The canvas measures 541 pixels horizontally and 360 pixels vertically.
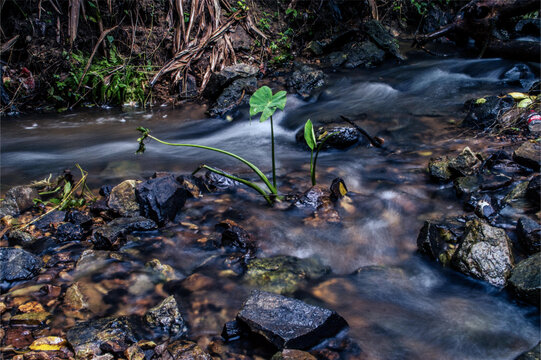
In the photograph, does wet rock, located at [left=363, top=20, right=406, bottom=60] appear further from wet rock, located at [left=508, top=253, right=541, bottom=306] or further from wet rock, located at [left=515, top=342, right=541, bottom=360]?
wet rock, located at [left=515, top=342, right=541, bottom=360]

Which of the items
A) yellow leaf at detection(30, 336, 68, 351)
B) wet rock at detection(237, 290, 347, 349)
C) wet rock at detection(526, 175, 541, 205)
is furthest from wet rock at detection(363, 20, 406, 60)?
yellow leaf at detection(30, 336, 68, 351)

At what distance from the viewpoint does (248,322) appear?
186 centimetres

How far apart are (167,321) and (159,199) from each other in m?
1.23

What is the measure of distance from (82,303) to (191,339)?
71cm

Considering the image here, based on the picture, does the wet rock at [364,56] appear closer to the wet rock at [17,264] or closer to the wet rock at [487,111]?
the wet rock at [487,111]

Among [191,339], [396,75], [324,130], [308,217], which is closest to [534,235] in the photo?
[308,217]

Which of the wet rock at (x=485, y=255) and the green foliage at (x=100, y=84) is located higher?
the green foliage at (x=100, y=84)

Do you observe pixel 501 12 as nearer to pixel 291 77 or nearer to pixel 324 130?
pixel 291 77

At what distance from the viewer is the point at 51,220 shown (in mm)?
3047

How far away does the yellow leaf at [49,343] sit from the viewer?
70.1 inches

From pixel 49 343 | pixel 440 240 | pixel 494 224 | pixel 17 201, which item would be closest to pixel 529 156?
pixel 494 224

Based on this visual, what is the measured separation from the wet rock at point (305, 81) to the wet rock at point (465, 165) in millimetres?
3451


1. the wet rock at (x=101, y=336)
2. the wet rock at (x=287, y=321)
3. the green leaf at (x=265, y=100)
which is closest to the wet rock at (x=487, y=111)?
the green leaf at (x=265, y=100)

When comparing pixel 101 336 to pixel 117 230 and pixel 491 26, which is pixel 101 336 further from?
pixel 491 26
